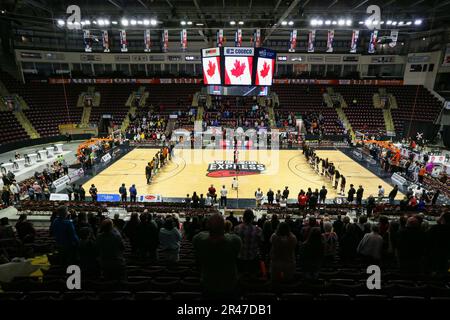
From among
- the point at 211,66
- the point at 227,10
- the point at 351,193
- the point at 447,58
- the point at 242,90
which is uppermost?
the point at 227,10

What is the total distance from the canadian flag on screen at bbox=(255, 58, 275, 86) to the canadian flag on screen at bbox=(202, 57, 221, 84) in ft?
9.93

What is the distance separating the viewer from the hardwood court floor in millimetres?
19891

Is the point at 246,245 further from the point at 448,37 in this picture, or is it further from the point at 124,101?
the point at 448,37

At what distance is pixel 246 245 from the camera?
Answer: 5504 mm

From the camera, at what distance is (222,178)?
2195 centimetres

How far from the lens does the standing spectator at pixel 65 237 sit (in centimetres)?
577

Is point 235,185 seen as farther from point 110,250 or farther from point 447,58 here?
point 447,58

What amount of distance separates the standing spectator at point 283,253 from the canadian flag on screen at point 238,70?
62.4 ft

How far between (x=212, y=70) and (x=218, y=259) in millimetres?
20728

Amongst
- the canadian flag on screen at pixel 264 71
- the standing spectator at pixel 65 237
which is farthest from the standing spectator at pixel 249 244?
the canadian flag on screen at pixel 264 71

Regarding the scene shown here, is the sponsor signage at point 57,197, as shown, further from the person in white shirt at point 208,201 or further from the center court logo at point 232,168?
the center court logo at point 232,168

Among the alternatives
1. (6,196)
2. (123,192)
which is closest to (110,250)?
(123,192)
